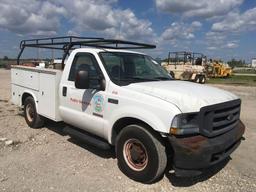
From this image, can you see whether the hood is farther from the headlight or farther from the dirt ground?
the dirt ground

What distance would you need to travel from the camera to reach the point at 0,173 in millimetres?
4730

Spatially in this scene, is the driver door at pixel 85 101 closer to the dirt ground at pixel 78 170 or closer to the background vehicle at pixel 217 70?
the dirt ground at pixel 78 170

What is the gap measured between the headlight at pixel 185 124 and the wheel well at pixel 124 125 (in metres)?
0.40

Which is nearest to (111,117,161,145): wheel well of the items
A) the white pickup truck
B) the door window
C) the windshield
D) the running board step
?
the white pickup truck

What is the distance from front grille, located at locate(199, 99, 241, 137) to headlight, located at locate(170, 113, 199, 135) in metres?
0.08

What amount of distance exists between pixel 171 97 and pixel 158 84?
70cm

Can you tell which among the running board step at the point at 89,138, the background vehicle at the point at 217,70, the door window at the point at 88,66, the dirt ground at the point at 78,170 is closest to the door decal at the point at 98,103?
the door window at the point at 88,66

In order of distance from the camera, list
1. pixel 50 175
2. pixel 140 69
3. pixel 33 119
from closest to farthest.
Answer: pixel 50 175
pixel 140 69
pixel 33 119

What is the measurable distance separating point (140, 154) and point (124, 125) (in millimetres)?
584

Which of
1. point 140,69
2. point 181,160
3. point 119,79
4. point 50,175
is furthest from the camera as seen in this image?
point 140,69

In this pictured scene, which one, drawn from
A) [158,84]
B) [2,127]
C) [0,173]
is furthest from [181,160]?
[2,127]

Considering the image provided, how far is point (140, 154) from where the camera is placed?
452cm

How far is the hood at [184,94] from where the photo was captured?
4.05 metres

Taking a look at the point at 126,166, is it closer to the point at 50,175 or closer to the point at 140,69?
the point at 50,175
